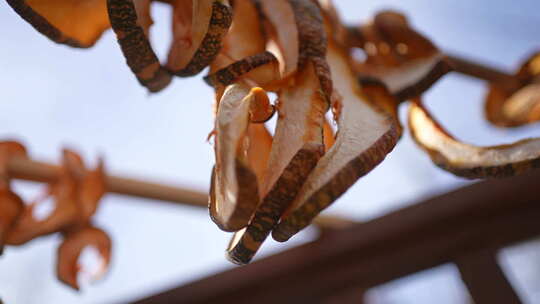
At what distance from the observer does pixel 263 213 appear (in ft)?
1.01

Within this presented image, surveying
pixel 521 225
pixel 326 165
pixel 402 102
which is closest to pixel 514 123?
pixel 521 225

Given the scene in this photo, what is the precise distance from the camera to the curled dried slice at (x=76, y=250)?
63 cm

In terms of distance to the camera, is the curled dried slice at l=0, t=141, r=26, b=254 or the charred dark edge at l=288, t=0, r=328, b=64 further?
the curled dried slice at l=0, t=141, r=26, b=254

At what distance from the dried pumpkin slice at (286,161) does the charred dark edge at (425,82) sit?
0.56ft

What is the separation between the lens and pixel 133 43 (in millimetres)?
375

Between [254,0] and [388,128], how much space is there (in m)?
0.21

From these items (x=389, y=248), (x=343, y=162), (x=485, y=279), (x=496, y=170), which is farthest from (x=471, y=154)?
(x=389, y=248)

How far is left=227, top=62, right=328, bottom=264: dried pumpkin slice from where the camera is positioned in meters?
0.31

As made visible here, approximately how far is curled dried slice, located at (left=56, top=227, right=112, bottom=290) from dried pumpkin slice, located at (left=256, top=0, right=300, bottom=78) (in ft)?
1.31

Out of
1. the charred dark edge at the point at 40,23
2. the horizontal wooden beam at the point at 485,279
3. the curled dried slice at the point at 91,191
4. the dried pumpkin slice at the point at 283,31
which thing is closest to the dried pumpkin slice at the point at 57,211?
the curled dried slice at the point at 91,191

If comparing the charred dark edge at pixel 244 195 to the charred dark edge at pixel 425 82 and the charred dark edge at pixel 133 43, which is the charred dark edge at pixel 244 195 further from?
the charred dark edge at pixel 425 82

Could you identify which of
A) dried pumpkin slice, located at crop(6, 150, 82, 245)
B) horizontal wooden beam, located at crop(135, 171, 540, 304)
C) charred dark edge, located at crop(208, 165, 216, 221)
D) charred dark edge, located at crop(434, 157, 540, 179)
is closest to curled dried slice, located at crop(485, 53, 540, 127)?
horizontal wooden beam, located at crop(135, 171, 540, 304)

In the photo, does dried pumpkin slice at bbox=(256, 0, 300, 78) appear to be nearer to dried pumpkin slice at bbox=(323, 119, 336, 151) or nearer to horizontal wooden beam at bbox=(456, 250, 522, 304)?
dried pumpkin slice at bbox=(323, 119, 336, 151)

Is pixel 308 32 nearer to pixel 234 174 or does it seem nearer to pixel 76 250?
pixel 234 174
